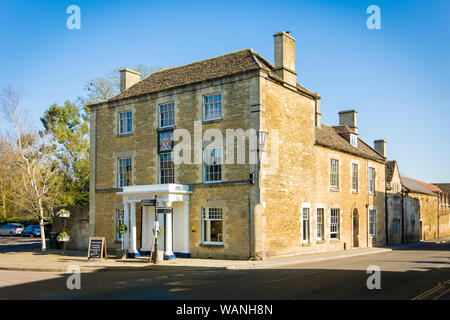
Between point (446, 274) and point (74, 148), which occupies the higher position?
point (74, 148)

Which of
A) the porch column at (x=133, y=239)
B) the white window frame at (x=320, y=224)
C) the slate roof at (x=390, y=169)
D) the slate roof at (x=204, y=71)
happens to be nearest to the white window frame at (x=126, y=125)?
the slate roof at (x=204, y=71)

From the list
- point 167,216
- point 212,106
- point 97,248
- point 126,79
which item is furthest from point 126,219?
point 126,79

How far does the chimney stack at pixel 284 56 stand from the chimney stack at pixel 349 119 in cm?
1455

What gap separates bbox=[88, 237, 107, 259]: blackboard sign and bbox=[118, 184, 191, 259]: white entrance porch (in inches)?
70.8

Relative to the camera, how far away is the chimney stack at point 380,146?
3872cm

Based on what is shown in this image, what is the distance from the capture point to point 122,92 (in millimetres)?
28672

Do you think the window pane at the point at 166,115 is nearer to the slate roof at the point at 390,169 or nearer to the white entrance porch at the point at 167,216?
the white entrance porch at the point at 167,216

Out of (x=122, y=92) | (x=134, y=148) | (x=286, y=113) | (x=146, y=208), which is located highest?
(x=122, y=92)

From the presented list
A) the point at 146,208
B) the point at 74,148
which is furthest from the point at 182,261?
the point at 74,148

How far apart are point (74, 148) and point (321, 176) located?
92.4 ft

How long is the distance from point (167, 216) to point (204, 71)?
8.96 meters
